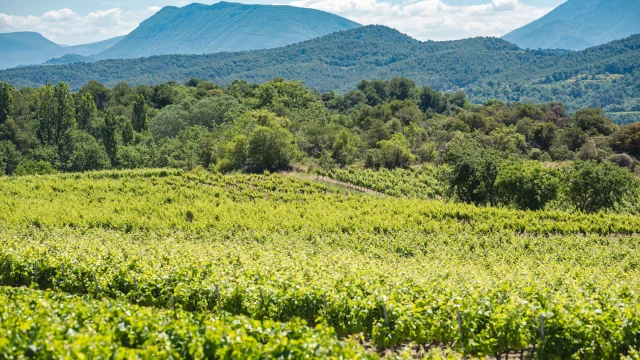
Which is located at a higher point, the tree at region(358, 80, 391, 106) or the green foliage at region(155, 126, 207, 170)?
the tree at region(358, 80, 391, 106)

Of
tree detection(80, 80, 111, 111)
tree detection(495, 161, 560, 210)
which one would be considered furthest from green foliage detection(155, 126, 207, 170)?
tree detection(80, 80, 111, 111)

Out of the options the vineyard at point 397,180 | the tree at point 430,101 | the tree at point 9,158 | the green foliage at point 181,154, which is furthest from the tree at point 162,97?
the vineyard at point 397,180

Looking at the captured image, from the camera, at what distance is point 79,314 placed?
37.7 ft

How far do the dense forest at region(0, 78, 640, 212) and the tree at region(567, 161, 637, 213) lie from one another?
3.5 inches

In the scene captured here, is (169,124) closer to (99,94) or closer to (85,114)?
(85,114)

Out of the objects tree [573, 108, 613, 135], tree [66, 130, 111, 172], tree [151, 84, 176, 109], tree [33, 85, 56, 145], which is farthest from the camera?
tree [151, 84, 176, 109]

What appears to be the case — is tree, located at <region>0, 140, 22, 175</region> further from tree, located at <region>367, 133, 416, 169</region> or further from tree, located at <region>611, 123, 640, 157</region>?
tree, located at <region>611, 123, 640, 157</region>

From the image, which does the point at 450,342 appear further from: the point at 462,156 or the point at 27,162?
the point at 27,162

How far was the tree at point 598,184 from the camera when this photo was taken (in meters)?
38.0

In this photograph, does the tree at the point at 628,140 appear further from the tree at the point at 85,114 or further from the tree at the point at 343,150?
the tree at the point at 85,114

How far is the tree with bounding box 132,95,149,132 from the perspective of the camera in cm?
8900

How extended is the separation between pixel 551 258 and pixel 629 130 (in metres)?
56.5

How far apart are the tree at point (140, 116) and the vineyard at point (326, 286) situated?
183 feet

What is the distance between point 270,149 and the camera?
56.4 meters
